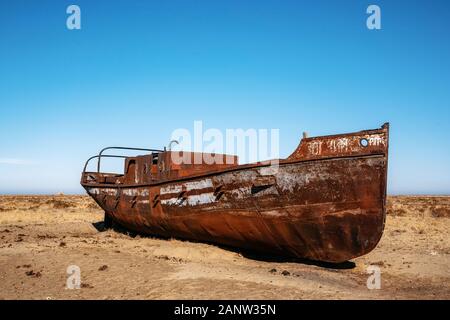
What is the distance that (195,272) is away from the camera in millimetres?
6508

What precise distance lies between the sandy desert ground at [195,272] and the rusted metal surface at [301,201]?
503 mm

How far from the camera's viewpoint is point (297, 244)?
24.1ft

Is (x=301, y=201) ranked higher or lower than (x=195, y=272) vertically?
higher

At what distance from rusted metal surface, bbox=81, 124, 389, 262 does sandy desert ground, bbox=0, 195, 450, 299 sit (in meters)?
0.50

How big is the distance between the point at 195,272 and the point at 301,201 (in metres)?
2.29

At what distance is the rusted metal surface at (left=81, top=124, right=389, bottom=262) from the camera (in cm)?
650

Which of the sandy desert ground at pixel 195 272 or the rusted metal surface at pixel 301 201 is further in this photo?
the rusted metal surface at pixel 301 201

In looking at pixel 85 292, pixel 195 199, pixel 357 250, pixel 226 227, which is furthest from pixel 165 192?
pixel 357 250

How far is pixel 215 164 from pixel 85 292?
6.03 meters

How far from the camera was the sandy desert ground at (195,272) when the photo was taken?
533 cm

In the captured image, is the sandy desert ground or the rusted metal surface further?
the rusted metal surface

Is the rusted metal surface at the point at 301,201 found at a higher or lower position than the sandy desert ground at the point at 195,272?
higher

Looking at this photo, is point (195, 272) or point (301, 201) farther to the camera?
point (301, 201)
